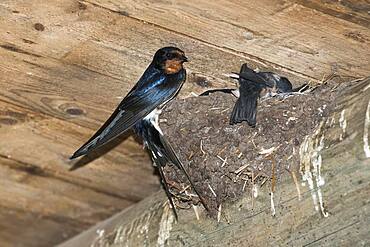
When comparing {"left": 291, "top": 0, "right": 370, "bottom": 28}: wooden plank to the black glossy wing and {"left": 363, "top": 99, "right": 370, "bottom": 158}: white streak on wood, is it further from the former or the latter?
the black glossy wing

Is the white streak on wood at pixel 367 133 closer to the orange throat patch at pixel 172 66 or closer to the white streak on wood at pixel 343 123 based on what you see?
the white streak on wood at pixel 343 123

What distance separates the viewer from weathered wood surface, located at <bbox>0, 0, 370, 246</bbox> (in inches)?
101

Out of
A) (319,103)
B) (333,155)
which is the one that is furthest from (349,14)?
(333,155)

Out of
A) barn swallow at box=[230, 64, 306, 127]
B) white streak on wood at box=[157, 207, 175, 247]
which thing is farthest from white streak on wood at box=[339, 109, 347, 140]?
white streak on wood at box=[157, 207, 175, 247]

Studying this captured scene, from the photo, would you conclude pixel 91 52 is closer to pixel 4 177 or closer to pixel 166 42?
pixel 166 42

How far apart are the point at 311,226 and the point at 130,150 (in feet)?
3.36

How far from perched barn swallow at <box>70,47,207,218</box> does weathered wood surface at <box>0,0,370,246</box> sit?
33 millimetres

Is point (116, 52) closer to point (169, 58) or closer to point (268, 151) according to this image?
point (169, 58)

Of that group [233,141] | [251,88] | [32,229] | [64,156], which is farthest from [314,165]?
[32,229]

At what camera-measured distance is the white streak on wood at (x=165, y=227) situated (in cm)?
295

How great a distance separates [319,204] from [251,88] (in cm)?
62

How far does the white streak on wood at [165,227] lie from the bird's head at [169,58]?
463 mm

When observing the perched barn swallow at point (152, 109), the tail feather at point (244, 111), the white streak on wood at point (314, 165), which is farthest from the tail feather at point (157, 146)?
the white streak on wood at point (314, 165)

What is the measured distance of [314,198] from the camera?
2.36 m
